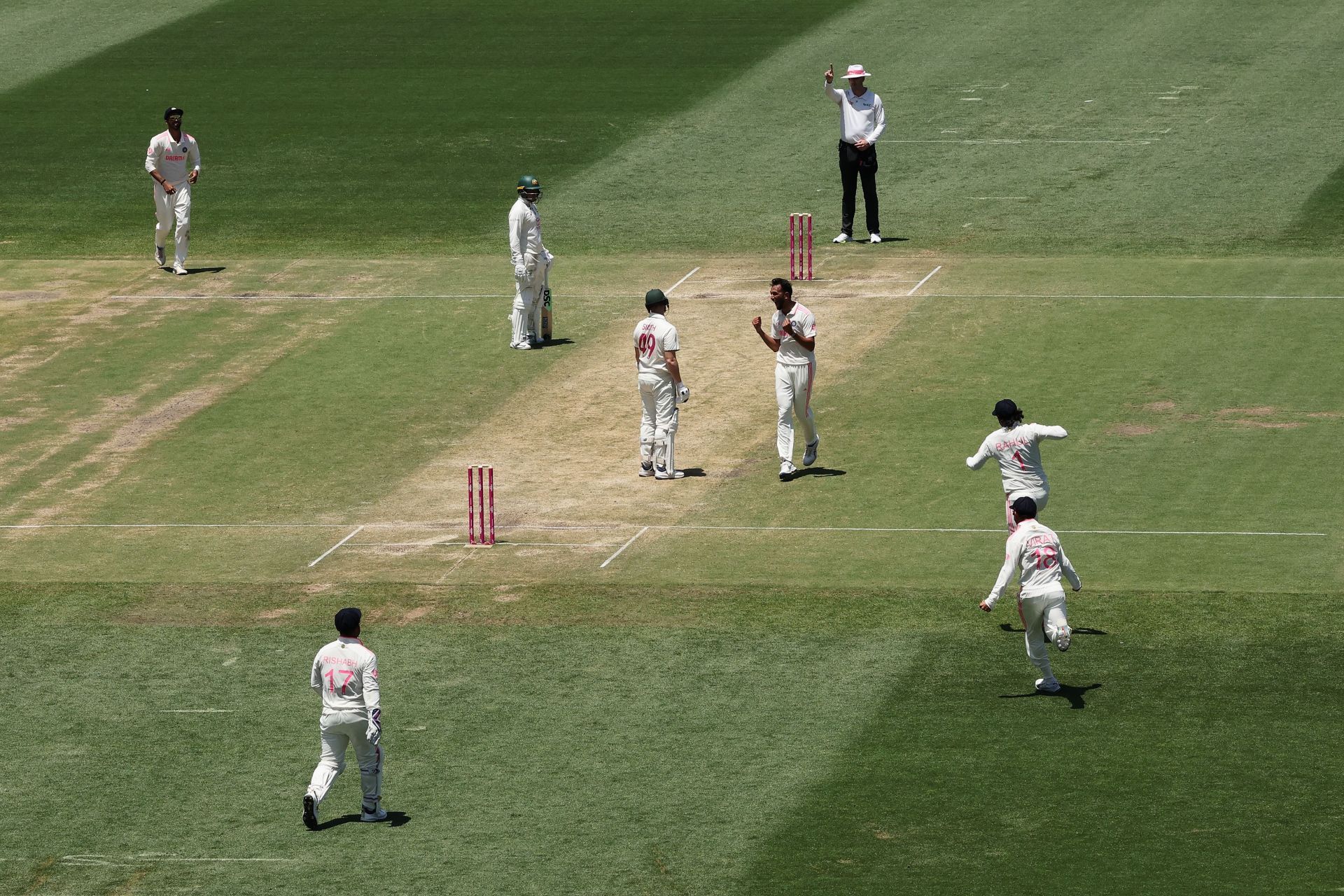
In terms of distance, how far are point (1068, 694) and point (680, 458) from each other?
890cm

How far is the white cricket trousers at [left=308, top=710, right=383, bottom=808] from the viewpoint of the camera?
16.3 metres

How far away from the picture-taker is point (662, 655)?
66.9 ft

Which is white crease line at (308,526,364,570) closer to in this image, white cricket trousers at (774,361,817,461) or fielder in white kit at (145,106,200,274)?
white cricket trousers at (774,361,817,461)

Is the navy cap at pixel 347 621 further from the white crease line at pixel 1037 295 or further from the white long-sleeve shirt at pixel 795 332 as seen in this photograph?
the white crease line at pixel 1037 295

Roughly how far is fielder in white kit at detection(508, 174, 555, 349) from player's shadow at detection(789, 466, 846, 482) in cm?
569

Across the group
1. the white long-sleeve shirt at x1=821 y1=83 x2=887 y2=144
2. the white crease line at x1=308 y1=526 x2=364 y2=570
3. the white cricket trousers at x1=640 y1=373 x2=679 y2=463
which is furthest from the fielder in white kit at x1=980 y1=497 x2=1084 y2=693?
the white long-sleeve shirt at x1=821 y1=83 x2=887 y2=144

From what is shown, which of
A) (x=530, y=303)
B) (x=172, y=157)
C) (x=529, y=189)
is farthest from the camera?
(x=172, y=157)

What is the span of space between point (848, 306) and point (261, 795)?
56.0ft

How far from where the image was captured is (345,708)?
53.6 feet

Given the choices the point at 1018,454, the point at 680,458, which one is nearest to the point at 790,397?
the point at 680,458

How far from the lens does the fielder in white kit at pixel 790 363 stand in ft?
82.8

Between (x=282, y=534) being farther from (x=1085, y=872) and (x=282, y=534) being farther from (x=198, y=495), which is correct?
(x=1085, y=872)

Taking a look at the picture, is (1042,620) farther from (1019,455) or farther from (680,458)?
(680,458)

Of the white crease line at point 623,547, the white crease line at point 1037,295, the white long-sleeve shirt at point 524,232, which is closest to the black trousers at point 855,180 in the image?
the white crease line at point 1037,295
